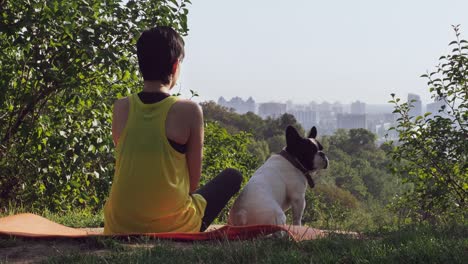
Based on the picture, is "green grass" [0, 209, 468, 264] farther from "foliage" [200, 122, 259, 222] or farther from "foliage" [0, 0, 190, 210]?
"foliage" [200, 122, 259, 222]

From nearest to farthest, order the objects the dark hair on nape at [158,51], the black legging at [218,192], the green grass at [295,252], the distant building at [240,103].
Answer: the green grass at [295,252], the dark hair on nape at [158,51], the black legging at [218,192], the distant building at [240,103]

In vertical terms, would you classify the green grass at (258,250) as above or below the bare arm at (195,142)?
below

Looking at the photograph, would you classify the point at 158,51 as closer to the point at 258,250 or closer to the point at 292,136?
the point at 258,250

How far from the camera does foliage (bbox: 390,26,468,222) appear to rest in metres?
9.00

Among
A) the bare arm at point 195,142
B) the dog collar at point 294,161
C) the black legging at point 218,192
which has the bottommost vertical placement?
the black legging at point 218,192

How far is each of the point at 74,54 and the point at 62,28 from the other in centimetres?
37

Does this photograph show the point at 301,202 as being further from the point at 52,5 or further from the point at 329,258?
the point at 52,5

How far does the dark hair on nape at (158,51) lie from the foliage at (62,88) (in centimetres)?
303

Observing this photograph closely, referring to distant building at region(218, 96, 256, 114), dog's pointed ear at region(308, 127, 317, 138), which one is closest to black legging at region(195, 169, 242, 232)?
dog's pointed ear at region(308, 127, 317, 138)

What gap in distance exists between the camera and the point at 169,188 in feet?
16.3

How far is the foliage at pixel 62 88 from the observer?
316 inches

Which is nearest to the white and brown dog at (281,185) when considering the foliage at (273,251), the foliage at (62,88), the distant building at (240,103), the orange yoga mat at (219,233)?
the orange yoga mat at (219,233)

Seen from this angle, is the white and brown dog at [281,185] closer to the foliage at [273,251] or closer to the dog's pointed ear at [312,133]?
the dog's pointed ear at [312,133]

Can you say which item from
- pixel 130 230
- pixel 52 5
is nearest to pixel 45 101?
pixel 52 5
